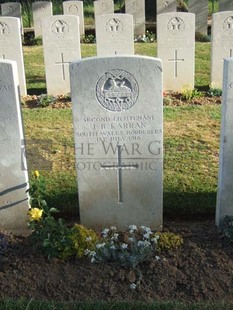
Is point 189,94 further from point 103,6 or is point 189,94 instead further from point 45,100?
point 103,6

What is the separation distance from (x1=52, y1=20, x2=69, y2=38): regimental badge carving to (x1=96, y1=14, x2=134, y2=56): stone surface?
28.0 inches

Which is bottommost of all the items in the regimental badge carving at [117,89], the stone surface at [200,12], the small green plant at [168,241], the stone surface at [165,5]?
the small green plant at [168,241]

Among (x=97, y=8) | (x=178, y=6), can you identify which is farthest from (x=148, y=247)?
(x=178, y=6)

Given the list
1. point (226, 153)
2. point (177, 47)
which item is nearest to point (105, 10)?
point (177, 47)

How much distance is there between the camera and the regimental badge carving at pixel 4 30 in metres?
8.94

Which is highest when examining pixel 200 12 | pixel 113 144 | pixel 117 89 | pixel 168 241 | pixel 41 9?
pixel 41 9

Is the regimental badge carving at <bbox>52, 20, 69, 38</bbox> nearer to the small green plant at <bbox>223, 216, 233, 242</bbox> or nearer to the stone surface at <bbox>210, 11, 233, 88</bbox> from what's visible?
the stone surface at <bbox>210, 11, 233, 88</bbox>

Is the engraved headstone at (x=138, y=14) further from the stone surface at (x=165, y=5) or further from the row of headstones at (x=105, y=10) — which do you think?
the stone surface at (x=165, y=5)

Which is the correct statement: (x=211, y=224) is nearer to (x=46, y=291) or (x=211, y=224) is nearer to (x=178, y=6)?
(x=46, y=291)

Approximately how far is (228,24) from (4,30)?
4.25 meters

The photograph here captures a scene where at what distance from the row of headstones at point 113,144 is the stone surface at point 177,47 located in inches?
196

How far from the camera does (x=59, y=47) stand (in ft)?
29.4

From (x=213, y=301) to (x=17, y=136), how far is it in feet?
7.19

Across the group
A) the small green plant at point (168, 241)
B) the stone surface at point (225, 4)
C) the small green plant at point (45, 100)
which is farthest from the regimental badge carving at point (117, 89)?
the stone surface at point (225, 4)
